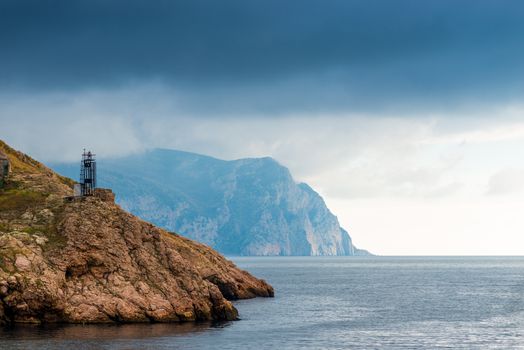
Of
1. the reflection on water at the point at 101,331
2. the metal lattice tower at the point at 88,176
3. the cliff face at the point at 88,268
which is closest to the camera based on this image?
the reflection on water at the point at 101,331

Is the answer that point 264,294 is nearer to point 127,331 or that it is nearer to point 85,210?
point 85,210

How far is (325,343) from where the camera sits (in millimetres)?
97188

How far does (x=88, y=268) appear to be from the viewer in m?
111

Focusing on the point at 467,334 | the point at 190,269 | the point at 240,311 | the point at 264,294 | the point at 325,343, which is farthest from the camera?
the point at 264,294

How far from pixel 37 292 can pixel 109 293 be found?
10019mm

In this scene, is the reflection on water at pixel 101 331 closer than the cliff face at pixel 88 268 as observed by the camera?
Yes

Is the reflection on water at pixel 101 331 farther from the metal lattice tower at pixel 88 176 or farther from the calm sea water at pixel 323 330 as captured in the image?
the metal lattice tower at pixel 88 176

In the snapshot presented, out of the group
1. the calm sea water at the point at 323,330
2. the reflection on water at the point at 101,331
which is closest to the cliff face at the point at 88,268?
the reflection on water at the point at 101,331

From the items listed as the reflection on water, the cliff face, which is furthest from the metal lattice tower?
the reflection on water

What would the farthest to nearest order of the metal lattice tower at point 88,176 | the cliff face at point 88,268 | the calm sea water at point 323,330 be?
the metal lattice tower at point 88,176 → the cliff face at point 88,268 → the calm sea water at point 323,330

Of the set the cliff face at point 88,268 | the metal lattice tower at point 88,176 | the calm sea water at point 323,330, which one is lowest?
the calm sea water at point 323,330

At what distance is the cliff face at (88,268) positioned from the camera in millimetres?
103812

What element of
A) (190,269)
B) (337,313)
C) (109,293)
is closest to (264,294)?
(337,313)

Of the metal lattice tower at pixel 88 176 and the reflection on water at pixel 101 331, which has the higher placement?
the metal lattice tower at pixel 88 176
